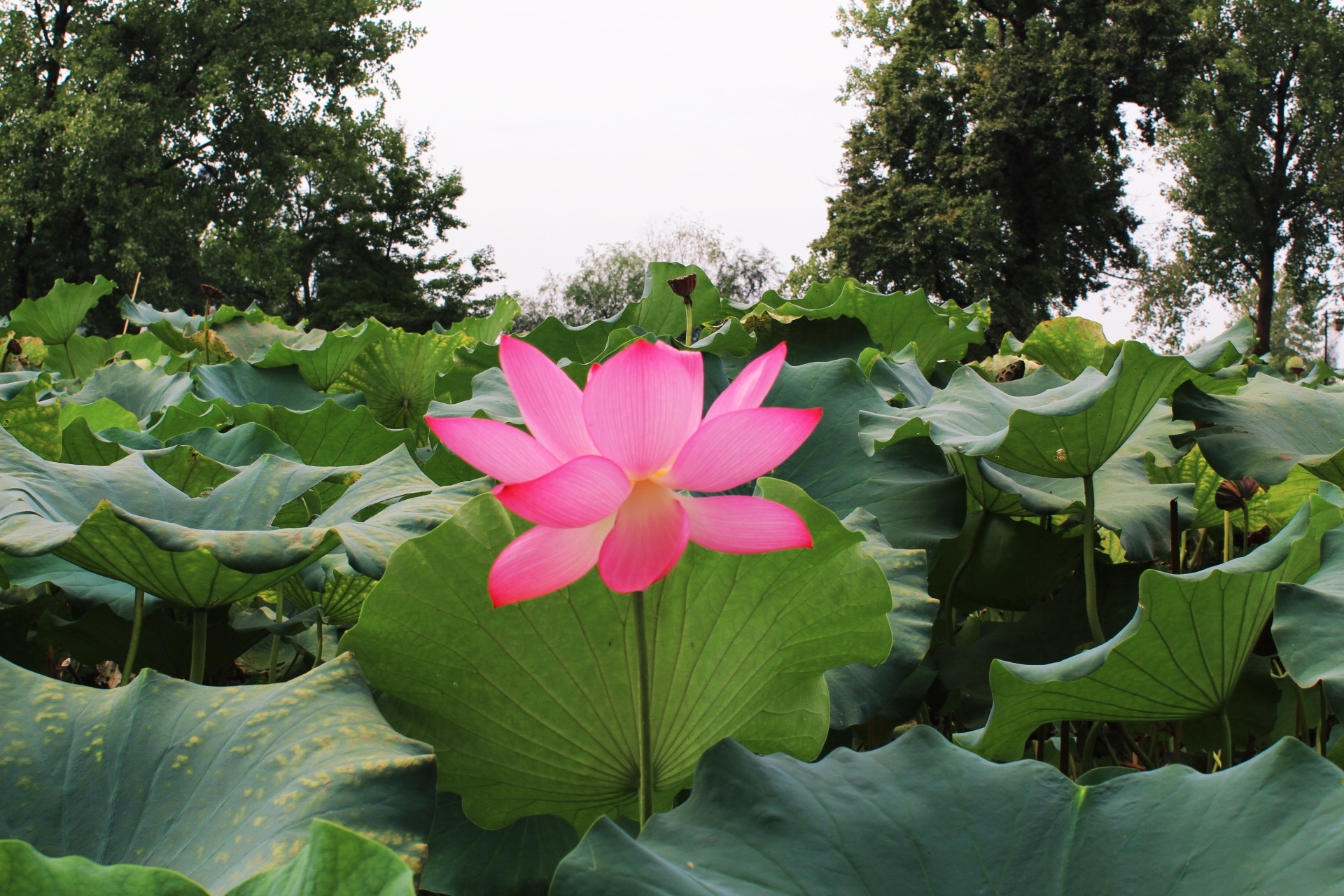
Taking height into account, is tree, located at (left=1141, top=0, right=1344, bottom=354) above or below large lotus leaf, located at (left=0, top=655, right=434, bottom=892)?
above

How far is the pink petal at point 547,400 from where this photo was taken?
323 millimetres

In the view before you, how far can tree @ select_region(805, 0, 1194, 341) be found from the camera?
15.6 m

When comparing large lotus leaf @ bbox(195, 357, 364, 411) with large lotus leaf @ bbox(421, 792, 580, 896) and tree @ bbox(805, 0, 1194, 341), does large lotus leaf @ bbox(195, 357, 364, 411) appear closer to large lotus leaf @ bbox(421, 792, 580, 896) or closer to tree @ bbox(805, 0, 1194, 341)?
large lotus leaf @ bbox(421, 792, 580, 896)

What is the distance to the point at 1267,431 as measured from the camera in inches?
31.6

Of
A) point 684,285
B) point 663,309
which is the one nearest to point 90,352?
point 663,309

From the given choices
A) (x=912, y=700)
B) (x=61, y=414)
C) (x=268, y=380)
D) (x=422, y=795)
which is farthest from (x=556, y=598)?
(x=268, y=380)

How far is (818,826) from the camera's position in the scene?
0.40 metres

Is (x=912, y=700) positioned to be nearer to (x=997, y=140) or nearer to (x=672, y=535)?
(x=672, y=535)

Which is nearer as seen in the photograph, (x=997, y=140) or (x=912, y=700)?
(x=912, y=700)

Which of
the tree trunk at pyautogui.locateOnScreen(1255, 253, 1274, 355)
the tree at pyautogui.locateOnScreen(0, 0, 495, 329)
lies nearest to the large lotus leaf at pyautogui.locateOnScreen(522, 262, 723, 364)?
the tree at pyautogui.locateOnScreen(0, 0, 495, 329)

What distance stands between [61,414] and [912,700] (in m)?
0.91

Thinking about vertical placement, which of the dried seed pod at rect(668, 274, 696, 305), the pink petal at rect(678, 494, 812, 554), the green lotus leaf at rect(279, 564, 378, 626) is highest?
the dried seed pod at rect(668, 274, 696, 305)

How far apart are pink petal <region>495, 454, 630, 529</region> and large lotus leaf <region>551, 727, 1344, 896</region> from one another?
0.14m

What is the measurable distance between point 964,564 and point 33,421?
0.89m
